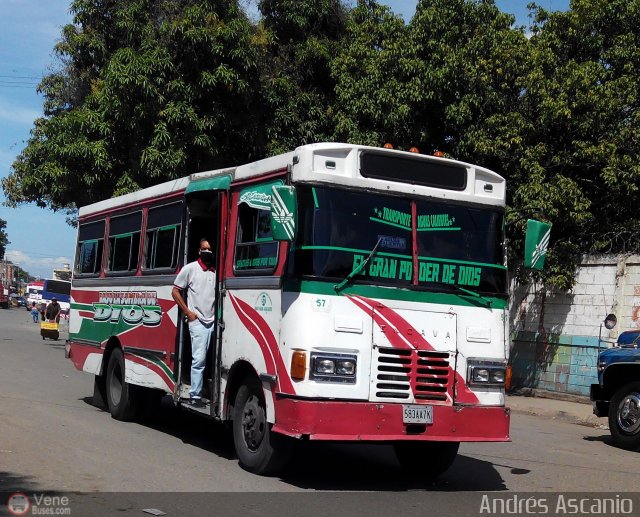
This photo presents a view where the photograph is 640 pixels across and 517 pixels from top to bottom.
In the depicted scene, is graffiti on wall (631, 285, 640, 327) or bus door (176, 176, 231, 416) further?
graffiti on wall (631, 285, 640, 327)

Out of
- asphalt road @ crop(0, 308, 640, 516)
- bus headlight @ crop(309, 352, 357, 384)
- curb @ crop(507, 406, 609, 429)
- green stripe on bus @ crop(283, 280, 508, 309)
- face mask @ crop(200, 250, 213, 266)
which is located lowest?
asphalt road @ crop(0, 308, 640, 516)

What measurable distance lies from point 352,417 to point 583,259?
39.4 ft

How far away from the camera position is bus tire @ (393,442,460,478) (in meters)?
9.21

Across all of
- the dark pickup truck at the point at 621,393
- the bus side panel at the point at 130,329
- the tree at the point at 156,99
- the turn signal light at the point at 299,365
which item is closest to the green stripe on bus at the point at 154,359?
the bus side panel at the point at 130,329

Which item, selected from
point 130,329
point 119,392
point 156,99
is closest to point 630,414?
point 130,329

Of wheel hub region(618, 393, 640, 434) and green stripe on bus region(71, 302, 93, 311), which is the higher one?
green stripe on bus region(71, 302, 93, 311)

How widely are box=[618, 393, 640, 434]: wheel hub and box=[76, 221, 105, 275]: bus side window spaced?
822 cm

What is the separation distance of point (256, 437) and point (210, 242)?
3.39 metres

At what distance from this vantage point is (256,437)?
866 cm

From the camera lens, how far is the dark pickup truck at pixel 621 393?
41.5ft

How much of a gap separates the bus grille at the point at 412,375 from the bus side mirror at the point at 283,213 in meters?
1.41

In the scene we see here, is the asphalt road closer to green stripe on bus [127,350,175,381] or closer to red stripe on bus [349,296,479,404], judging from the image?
green stripe on bus [127,350,175,381]

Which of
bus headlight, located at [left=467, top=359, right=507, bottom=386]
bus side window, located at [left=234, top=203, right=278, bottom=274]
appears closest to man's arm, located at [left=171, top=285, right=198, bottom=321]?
bus side window, located at [left=234, top=203, right=278, bottom=274]

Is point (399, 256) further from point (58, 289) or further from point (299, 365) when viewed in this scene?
point (58, 289)
